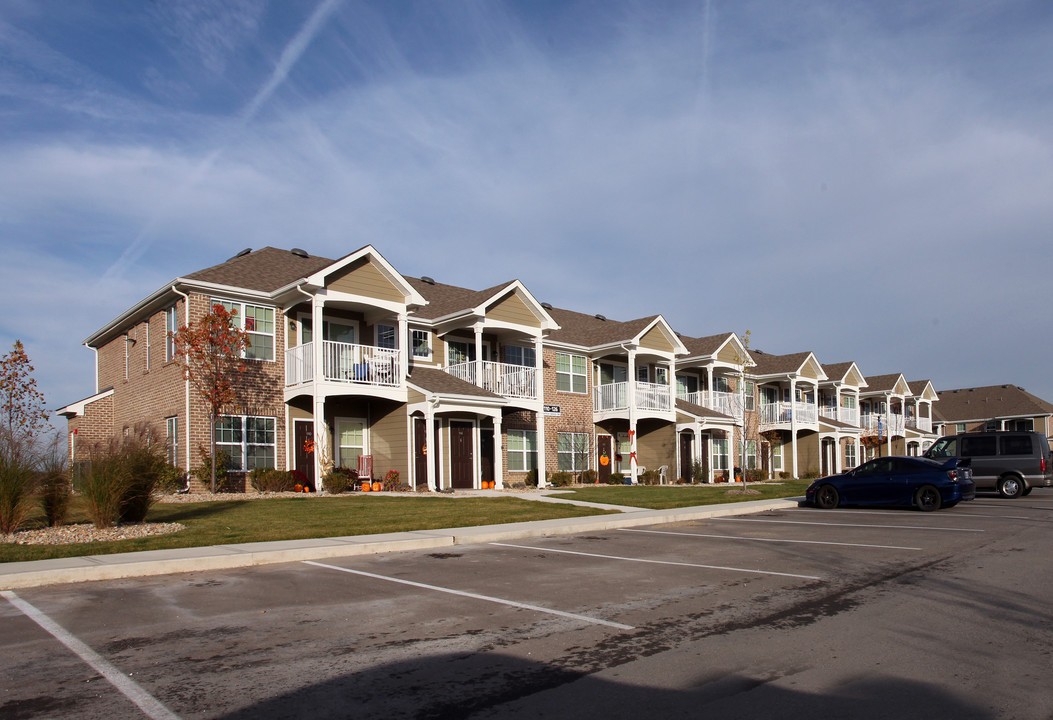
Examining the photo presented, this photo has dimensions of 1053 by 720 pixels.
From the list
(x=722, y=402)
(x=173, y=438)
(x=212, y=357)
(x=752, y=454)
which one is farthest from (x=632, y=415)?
(x=173, y=438)

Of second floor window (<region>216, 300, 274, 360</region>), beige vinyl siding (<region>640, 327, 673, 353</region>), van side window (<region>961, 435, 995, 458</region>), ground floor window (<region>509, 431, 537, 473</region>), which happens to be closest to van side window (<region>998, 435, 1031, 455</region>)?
van side window (<region>961, 435, 995, 458</region>)

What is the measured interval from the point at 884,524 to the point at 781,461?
30853 millimetres

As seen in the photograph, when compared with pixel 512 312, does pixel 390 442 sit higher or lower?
lower

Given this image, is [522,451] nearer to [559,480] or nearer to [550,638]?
[559,480]

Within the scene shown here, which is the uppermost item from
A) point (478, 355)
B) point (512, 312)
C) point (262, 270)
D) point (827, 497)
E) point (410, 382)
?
point (262, 270)

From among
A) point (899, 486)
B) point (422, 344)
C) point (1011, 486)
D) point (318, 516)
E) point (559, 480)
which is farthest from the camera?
point (559, 480)

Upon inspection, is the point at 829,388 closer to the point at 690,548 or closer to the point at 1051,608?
the point at 690,548

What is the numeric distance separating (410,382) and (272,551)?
13830 mm

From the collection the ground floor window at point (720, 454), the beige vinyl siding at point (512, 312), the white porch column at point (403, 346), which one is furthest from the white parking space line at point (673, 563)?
the ground floor window at point (720, 454)

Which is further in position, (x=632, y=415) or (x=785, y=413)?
(x=785, y=413)

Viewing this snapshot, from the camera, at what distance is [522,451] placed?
31.2 metres

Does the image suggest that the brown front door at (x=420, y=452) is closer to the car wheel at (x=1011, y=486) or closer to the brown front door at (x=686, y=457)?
the brown front door at (x=686, y=457)

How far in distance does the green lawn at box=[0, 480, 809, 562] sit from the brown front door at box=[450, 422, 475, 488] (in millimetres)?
5385

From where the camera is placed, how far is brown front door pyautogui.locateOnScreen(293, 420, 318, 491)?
2409 cm
